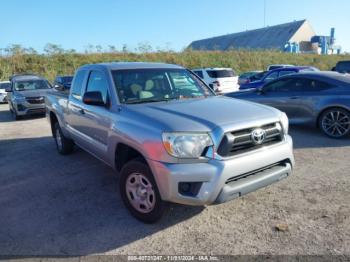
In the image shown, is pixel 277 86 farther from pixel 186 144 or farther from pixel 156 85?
pixel 186 144

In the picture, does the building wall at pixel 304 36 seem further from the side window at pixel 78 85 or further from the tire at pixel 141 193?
the tire at pixel 141 193

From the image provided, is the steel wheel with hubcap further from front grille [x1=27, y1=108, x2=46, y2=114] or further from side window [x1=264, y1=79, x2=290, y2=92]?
front grille [x1=27, y1=108, x2=46, y2=114]

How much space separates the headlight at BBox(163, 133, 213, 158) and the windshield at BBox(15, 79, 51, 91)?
12063 mm

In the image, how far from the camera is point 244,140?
334cm

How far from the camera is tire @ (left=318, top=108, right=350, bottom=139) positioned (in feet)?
23.4

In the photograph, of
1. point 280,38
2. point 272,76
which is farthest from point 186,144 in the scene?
point 280,38

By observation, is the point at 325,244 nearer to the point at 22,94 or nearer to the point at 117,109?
the point at 117,109

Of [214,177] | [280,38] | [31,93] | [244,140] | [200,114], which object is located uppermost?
[280,38]

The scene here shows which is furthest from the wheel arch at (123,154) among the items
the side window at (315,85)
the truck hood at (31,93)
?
the truck hood at (31,93)

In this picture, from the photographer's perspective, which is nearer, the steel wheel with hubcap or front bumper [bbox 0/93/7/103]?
the steel wheel with hubcap

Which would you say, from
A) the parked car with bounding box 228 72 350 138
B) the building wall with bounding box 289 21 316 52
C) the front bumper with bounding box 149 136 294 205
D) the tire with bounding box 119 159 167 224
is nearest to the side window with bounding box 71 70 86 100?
the tire with bounding box 119 159 167 224

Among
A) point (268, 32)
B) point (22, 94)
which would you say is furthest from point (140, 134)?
point (268, 32)

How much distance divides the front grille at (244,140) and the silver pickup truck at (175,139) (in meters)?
0.01

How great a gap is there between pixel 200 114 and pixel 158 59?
3172 centimetres
